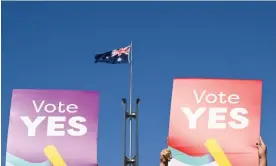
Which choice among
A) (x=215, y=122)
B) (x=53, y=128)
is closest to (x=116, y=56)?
(x=53, y=128)

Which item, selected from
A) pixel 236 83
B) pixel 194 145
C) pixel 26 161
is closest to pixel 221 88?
pixel 236 83

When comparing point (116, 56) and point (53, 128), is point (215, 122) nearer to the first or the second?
point (53, 128)

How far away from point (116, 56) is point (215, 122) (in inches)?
329

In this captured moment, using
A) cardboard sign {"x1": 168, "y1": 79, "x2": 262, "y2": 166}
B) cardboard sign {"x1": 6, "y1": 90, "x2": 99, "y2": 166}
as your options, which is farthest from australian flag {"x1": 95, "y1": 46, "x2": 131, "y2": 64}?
cardboard sign {"x1": 168, "y1": 79, "x2": 262, "y2": 166}

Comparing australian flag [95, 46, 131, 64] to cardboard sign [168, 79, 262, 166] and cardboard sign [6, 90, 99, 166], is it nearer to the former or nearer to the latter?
cardboard sign [6, 90, 99, 166]

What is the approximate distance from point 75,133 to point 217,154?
3.78 metres

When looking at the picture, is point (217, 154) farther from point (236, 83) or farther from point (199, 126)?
point (236, 83)

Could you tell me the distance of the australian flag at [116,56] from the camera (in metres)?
24.2

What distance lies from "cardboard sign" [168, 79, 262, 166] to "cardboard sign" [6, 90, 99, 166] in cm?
252

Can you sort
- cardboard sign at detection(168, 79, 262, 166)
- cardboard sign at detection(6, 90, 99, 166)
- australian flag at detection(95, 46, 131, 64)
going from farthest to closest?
australian flag at detection(95, 46, 131, 64) < cardboard sign at detection(6, 90, 99, 166) < cardboard sign at detection(168, 79, 262, 166)

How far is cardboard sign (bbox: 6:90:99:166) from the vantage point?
17.8 m

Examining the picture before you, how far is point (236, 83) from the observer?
17172mm

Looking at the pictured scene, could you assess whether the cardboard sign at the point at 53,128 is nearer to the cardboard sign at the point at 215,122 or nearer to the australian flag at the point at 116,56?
the cardboard sign at the point at 215,122

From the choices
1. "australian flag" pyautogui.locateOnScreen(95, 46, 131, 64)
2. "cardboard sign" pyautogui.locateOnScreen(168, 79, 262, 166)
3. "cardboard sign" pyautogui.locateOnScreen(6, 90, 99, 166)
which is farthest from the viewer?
"australian flag" pyautogui.locateOnScreen(95, 46, 131, 64)
